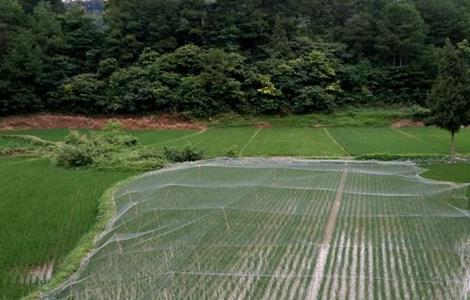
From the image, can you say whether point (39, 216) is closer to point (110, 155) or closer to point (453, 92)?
point (110, 155)

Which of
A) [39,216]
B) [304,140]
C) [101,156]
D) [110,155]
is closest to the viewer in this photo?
[39,216]

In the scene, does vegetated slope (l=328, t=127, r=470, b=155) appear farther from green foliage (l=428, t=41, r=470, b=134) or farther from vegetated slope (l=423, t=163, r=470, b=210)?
vegetated slope (l=423, t=163, r=470, b=210)

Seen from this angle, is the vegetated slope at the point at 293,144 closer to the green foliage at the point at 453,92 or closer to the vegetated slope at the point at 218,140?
the vegetated slope at the point at 218,140

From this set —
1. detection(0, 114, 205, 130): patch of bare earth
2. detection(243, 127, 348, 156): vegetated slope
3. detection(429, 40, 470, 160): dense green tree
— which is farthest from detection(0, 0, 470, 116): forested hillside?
detection(429, 40, 470, 160): dense green tree

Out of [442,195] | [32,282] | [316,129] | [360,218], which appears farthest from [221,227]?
[316,129]

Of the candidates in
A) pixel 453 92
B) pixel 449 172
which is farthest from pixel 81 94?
pixel 449 172

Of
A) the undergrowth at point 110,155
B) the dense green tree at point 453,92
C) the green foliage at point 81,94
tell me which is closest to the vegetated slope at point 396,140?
the dense green tree at point 453,92
